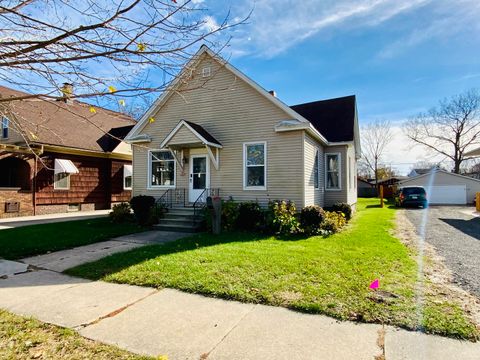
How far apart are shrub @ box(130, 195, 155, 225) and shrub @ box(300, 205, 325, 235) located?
6.00 metres

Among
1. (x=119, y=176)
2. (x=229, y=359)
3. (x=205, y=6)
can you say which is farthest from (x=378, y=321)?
(x=119, y=176)

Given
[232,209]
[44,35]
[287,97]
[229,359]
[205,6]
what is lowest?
[229,359]

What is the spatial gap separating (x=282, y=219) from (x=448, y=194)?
26.4 meters

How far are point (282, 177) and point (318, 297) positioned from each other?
6926mm

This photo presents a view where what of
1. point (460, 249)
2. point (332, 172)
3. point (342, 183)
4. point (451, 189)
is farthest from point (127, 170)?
point (451, 189)

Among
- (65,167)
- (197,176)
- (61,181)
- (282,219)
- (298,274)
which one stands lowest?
(298,274)

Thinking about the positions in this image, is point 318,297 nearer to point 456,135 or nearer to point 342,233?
point 342,233

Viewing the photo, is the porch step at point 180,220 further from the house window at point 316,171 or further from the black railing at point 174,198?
the house window at point 316,171

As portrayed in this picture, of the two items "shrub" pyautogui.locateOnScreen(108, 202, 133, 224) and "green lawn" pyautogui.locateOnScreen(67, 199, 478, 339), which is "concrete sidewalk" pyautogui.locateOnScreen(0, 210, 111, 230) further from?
"green lawn" pyautogui.locateOnScreen(67, 199, 478, 339)

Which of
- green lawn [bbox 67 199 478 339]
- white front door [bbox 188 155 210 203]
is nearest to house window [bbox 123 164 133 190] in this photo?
white front door [bbox 188 155 210 203]

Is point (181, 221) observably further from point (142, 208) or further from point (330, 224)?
point (330, 224)

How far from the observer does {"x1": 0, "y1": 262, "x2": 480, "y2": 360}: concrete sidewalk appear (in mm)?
2961

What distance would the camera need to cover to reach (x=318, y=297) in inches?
167

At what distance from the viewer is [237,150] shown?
1173 cm
